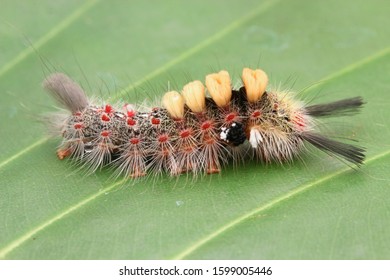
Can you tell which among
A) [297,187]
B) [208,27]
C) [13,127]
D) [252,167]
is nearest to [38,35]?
[13,127]

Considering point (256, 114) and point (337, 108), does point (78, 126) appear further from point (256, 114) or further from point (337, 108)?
point (337, 108)

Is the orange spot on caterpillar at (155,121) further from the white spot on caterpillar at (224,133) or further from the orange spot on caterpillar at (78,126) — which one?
the orange spot on caterpillar at (78,126)

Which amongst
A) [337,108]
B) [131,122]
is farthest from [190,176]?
[337,108]

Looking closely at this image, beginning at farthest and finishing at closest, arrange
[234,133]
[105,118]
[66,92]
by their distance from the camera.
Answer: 1. [66,92]
2. [105,118]
3. [234,133]

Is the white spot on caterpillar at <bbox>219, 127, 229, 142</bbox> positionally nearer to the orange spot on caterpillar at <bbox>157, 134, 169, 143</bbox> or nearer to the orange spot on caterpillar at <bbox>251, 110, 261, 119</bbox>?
the orange spot on caterpillar at <bbox>251, 110, 261, 119</bbox>

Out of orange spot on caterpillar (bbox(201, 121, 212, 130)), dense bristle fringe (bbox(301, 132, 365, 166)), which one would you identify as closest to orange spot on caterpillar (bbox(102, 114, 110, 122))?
orange spot on caterpillar (bbox(201, 121, 212, 130))

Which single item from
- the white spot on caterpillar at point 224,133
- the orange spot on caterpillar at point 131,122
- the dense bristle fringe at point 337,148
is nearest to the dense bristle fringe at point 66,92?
the orange spot on caterpillar at point 131,122
